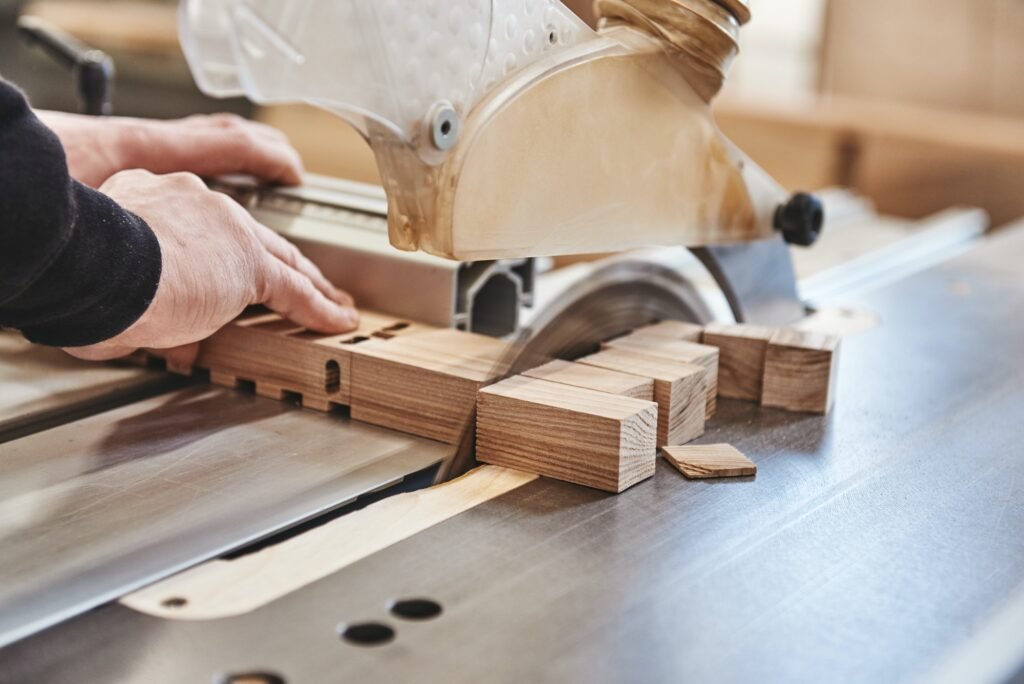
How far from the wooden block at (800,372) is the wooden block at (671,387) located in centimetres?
11

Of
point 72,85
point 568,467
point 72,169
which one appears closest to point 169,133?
point 72,169

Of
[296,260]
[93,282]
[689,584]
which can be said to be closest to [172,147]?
[296,260]

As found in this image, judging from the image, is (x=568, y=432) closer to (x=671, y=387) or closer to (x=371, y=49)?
(x=671, y=387)

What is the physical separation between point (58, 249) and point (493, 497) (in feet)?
1.45

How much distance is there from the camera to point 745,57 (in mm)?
5105

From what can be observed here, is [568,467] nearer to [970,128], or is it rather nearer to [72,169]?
[72,169]

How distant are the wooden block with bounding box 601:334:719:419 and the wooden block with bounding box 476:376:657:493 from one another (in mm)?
178

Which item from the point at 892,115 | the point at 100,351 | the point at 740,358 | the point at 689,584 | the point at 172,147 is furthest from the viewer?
the point at 892,115

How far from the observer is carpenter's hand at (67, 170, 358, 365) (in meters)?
1.17

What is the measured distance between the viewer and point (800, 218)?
1563 mm

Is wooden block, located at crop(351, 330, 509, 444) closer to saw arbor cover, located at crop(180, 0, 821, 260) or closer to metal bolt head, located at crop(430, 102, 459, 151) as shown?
saw arbor cover, located at crop(180, 0, 821, 260)

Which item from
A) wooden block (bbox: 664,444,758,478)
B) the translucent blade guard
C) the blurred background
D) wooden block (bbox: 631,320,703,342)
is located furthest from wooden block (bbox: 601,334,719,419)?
the blurred background

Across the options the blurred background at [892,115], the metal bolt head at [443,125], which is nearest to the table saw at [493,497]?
the metal bolt head at [443,125]

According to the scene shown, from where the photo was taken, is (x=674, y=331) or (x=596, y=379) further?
(x=674, y=331)
